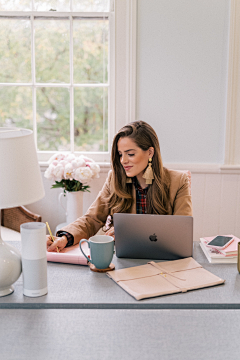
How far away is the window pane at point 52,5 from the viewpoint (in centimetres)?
281

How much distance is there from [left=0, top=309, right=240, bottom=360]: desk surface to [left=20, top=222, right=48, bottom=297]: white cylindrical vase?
0.27 feet

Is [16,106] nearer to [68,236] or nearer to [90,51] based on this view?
[90,51]

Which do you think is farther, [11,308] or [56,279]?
[56,279]

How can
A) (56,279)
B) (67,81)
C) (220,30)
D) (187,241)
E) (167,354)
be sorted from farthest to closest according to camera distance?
(67,81)
(220,30)
(187,241)
(56,279)
(167,354)

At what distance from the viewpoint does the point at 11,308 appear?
1.06 m

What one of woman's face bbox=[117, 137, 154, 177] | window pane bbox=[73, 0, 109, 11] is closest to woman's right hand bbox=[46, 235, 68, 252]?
woman's face bbox=[117, 137, 154, 177]

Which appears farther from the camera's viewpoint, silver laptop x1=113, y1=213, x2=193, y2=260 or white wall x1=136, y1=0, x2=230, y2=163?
white wall x1=136, y1=0, x2=230, y2=163

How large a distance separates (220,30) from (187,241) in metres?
1.97

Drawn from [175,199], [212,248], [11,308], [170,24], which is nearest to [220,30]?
[170,24]

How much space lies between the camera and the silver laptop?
1.31m

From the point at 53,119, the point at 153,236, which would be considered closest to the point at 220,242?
the point at 153,236

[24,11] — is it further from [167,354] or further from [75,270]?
[167,354]

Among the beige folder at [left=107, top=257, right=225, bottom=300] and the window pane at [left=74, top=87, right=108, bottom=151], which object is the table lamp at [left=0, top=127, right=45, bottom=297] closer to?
the beige folder at [left=107, top=257, right=225, bottom=300]

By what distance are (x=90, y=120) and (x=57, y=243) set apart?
1.71 meters
